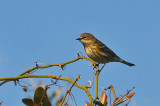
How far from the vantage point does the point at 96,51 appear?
8109 millimetres

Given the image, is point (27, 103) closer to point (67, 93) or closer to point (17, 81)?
point (67, 93)

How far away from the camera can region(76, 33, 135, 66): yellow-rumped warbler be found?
25.7 ft

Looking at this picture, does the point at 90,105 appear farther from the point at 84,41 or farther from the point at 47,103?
the point at 84,41

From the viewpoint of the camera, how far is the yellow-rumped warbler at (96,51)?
784 centimetres

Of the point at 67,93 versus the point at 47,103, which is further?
the point at 67,93

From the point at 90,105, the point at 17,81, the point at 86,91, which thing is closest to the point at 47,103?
the point at 90,105

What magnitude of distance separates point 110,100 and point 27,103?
1.64 ft

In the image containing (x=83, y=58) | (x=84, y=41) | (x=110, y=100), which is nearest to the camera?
(x=110, y=100)

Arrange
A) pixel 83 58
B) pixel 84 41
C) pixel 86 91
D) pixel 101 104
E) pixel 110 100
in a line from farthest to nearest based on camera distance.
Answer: pixel 84 41, pixel 83 58, pixel 86 91, pixel 110 100, pixel 101 104

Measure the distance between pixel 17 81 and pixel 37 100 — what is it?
74 centimetres

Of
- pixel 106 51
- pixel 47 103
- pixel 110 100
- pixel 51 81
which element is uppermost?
pixel 106 51

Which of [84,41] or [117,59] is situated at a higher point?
[84,41]

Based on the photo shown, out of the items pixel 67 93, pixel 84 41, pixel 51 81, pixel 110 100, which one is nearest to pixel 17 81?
pixel 51 81

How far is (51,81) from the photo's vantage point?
2.12 meters
